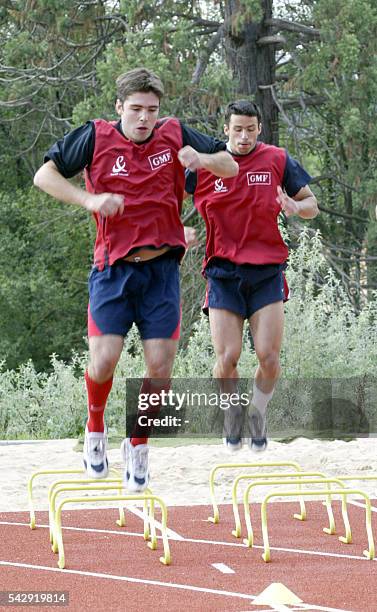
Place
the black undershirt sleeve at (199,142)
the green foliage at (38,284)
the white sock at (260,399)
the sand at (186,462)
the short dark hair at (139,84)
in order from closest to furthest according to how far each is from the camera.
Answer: the short dark hair at (139,84), the black undershirt sleeve at (199,142), the white sock at (260,399), the sand at (186,462), the green foliage at (38,284)

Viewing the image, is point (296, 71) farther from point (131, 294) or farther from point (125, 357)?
point (131, 294)

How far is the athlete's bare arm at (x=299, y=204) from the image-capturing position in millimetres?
8078

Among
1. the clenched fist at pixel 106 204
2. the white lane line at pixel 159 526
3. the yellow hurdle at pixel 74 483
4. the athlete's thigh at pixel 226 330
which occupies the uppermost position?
the clenched fist at pixel 106 204

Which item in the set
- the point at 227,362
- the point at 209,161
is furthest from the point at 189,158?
the point at 227,362

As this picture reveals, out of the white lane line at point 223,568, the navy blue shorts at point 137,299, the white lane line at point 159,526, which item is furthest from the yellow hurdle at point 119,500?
the navy blue shorts at point 137,299

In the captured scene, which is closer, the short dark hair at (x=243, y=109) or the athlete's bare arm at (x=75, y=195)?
the athlete's bare arm at (x=75, y=195)

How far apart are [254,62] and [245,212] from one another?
11.6 metres

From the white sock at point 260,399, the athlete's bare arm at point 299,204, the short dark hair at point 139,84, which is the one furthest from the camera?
the white sock at point 260,399

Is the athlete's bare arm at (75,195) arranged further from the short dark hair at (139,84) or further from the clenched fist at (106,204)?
the short dark hair at (139,84)

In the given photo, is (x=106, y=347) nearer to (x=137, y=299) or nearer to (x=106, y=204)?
(x=137, y=299)

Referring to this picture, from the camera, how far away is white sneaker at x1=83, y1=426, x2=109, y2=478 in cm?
747

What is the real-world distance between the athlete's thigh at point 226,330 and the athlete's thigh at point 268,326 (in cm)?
12

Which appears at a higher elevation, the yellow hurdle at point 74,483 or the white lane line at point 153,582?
the yellow hurdle at point 74,483

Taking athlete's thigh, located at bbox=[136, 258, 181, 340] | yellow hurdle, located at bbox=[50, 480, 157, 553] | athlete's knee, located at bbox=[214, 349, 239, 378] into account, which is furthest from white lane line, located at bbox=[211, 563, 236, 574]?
athlete's thigh, located at bbox=[136, 258, 181, 340]
